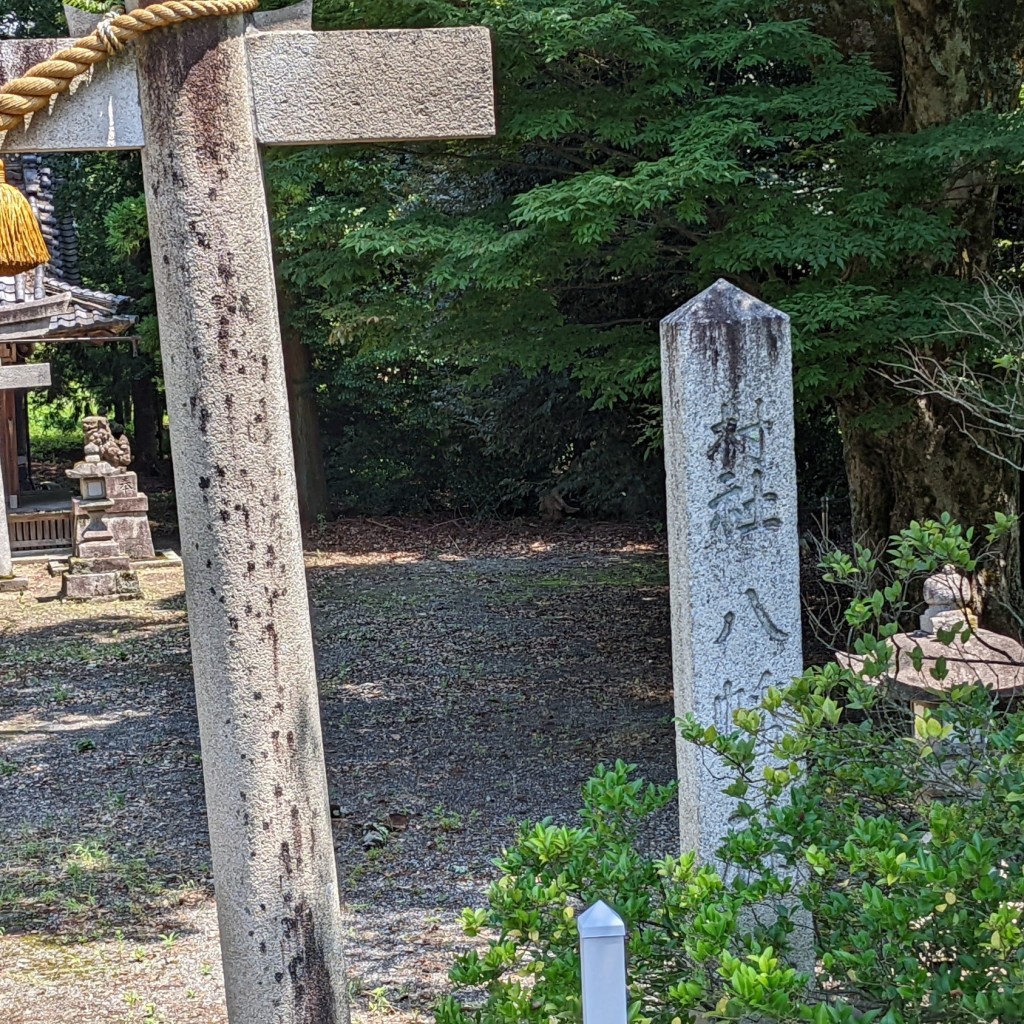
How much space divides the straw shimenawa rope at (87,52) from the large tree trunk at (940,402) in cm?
496

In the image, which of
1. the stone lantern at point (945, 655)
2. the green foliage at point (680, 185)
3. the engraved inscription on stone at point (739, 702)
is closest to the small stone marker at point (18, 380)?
the green foliage at point (680, 185)

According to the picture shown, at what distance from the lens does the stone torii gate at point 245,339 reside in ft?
8.97

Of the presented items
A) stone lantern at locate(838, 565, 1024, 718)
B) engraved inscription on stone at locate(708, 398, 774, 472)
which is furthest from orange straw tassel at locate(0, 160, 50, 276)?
stone lantern at locate(838, 565, 1024, 718)

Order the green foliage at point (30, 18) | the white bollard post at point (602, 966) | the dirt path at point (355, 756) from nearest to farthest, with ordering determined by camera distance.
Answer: the white bollard post at point (602, 966)
the dirt path at point (355, 756)
the green foliage at point (30, 18)

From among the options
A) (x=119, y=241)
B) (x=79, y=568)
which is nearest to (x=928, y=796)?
(x=79, y=568)

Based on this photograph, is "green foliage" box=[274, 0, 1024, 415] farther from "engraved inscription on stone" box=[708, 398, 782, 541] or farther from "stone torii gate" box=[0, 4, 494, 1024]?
A: "stone torii gate" box=[0, 4, 494, 1024]

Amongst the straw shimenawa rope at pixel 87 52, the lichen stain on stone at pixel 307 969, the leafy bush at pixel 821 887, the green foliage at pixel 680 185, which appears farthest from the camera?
the green foliage at pixel 680 185

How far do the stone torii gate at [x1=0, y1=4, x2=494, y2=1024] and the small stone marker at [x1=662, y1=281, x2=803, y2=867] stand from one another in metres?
0.87

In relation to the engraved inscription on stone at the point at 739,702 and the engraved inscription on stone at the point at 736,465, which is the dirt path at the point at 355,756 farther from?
the engraved inscription on stone at the point at 736,465

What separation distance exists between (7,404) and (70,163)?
504 cm

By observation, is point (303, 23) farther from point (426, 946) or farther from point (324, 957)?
point (426, 946)

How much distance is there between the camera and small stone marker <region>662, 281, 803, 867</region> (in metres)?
3.35

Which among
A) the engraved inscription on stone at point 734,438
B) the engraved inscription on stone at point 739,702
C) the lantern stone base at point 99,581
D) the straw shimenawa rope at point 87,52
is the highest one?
the straw shimenawa rope at point 87,52

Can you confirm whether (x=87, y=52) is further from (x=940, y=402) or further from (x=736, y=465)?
(x=940, y=402)
